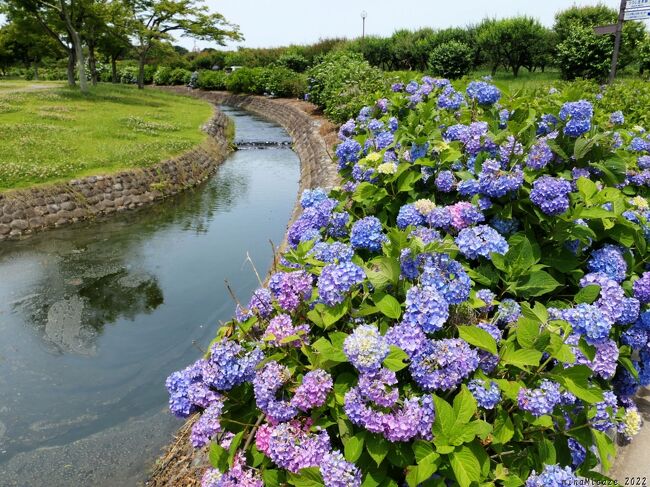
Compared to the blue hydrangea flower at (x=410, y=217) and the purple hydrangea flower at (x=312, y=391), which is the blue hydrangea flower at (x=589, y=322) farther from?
the purple hydrangea flower at (x=312, y=391)

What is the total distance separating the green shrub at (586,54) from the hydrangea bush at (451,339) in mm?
18662

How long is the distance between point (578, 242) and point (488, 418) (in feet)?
3.64

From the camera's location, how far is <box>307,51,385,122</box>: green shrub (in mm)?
12409

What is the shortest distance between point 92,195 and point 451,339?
397 inches

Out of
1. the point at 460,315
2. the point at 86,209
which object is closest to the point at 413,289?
the point at 460,315

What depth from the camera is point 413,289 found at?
1910mm

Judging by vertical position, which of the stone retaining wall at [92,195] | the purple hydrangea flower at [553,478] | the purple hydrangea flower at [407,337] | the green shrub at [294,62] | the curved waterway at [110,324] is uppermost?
the green shrub at [294,62]

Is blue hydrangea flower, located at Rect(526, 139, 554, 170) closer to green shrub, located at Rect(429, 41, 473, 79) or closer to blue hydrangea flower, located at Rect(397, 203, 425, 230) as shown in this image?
blue hydrangea flower, located at Rect(397, 203, 425, 230)

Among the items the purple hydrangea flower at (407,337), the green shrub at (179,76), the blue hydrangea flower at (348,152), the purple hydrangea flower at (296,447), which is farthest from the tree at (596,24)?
the green shrub at (179,76)

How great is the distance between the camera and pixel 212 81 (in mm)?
35969

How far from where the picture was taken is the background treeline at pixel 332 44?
63.3 feet

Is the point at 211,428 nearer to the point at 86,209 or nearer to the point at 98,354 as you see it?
the point at 98,354

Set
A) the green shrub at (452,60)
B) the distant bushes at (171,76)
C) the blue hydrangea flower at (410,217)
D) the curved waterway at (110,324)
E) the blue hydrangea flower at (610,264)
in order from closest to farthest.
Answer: the blue hydrangea flower at (610,264) → the blue hydrangea flower at (410,217) → the curved waterway at (110,324) → the green shrub at (452,60) → the distant bushes at (171,76)

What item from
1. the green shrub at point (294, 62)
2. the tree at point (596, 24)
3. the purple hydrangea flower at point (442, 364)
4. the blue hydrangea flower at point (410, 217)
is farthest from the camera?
the green shrub at point (294, 62)
